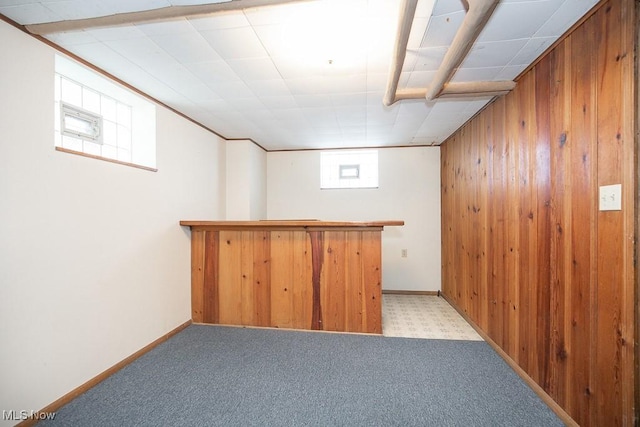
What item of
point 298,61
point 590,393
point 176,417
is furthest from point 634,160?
point 176,417

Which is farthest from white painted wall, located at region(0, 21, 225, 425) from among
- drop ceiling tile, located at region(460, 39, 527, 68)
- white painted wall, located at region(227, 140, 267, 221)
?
drop ceiling tile, located at region(460, 39, 527, 68)

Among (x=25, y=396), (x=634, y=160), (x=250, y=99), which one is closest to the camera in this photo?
(x=634, y=160)

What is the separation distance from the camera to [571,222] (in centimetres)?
137

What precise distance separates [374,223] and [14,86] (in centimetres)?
249

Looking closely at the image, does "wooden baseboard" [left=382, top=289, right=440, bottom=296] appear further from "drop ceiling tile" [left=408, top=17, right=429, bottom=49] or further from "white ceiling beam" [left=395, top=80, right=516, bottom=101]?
"drop ceiling tile" [left=408, top=17, right=429, bottom=49]

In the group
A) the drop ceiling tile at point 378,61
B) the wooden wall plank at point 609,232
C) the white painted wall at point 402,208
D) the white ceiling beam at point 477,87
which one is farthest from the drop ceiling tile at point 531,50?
the white painted wall at point 402,208

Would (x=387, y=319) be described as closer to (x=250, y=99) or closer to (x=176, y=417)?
(x=176, y=417)

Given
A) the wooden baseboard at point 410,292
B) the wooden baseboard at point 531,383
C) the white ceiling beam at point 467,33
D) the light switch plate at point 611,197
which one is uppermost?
the white ceiling beam at point 467,33

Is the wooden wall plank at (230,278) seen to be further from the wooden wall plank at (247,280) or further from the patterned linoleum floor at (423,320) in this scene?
the patterned linoleum floor at (423,320)

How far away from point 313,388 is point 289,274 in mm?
1066

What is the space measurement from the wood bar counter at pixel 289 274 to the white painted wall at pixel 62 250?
40 cm

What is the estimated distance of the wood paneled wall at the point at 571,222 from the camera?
3.62 feet

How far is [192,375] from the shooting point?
182cm

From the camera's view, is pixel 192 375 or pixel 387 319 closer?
pixel 192 375
